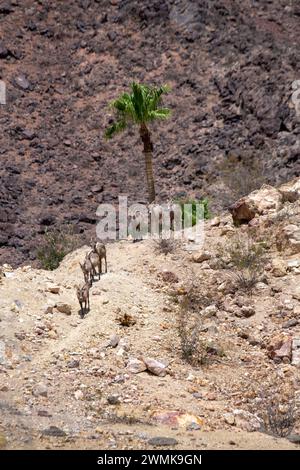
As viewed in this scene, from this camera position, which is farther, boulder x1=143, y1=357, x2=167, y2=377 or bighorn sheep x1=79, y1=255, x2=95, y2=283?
bighorn sheep x1=79, y1=255, x2=95, y2=283

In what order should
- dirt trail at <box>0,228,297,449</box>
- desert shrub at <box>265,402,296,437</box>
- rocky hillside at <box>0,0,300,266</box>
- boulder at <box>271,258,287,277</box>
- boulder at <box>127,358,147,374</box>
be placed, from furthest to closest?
rocky hillside at <box>0,0,300,266</box> → boulder at <box>271,258,287,277</box> → boulder at <box>127,358,147,374</box> → desert shrub at <box>265,402,296,437</box> → dirt trail at <box>0,228,297,449</box>

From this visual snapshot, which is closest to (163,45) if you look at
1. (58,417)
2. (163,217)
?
(163,217)

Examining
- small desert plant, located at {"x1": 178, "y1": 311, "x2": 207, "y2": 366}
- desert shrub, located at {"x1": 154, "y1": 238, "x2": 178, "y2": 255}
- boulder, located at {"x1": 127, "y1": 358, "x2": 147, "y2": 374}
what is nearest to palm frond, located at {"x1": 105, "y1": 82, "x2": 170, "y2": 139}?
desert shrub, located at {"x1": 154, "y1": 238, "x2": 178, "y2": 255}

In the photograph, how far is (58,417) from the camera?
10.6 metres

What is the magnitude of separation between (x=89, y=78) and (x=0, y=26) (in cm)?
755

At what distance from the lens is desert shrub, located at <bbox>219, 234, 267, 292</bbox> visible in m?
15.3

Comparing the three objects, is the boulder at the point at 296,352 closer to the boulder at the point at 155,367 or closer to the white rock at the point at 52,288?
the boulder at the point at 155,367

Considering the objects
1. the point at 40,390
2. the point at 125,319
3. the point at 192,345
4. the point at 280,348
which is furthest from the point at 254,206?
the point at 40,390

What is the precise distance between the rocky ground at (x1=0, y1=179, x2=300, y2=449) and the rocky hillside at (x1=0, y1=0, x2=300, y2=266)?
15.5 meters

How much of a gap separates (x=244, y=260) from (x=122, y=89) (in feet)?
101

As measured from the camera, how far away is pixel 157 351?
1292 centimetres

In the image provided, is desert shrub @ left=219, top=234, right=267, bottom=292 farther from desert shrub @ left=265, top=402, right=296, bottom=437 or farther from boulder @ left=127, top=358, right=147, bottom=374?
desert shrub @ left=265, top=402, right=296, bottom=437

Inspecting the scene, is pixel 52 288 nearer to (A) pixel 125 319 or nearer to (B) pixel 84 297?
(B) pixel 84 297
